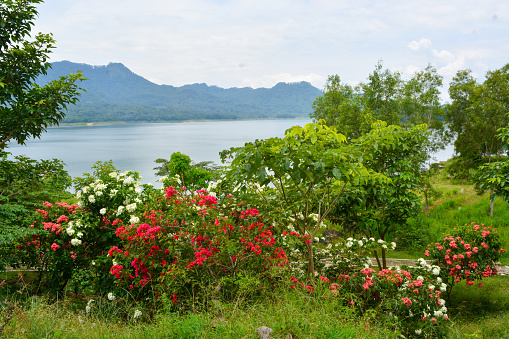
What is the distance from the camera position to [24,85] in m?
5.39

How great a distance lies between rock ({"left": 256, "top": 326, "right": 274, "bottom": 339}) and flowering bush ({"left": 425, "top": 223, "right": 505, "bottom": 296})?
497 centimetres

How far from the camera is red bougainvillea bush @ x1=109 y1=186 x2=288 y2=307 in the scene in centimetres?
414

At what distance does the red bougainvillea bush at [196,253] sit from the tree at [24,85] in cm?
236

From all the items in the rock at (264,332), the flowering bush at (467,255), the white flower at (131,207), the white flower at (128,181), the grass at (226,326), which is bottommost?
the flowering bush at (467,255)

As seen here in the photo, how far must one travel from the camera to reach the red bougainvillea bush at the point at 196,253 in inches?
163

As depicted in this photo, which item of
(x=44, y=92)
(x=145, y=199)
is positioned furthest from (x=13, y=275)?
(x=44, y=92)

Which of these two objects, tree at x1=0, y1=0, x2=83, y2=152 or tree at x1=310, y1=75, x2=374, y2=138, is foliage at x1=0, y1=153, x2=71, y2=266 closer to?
tree at x1=0, y1=0, x2=83, y2=152

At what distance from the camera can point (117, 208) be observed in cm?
612

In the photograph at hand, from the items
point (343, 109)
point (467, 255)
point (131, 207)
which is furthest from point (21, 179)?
point (343, 109)

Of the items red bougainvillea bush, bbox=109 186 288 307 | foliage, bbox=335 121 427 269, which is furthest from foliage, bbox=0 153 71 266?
foliage, bbox=335 121 427 269

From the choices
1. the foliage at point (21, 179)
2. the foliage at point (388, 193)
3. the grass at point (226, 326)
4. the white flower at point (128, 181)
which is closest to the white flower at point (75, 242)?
the foliage at point (21, 179)

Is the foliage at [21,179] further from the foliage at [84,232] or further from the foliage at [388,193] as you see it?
the foliage at [388,193]

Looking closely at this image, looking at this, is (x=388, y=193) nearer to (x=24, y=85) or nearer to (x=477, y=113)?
(x=24, y=85)

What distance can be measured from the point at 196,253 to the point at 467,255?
5420mm
